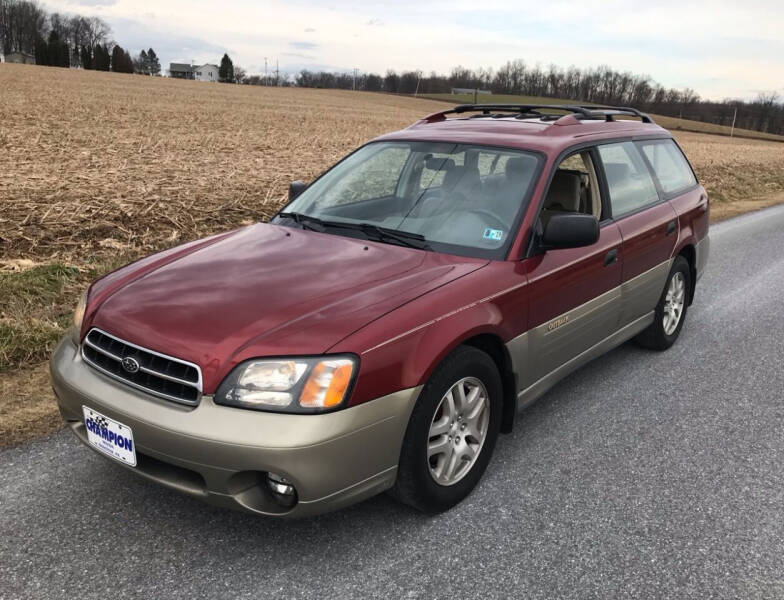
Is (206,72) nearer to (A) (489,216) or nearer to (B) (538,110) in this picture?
(B) (538,110)

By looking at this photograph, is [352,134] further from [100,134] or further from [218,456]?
[218,456]

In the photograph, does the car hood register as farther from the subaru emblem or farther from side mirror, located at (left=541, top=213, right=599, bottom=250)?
side mirror, located at (left=541, top=213, right=599, bottom=250)

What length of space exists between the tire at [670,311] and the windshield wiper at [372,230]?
7.61ft

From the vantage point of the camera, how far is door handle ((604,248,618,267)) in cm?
384

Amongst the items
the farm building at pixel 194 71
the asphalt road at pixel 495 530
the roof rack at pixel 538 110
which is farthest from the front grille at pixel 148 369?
the farm building at pixel 194 71

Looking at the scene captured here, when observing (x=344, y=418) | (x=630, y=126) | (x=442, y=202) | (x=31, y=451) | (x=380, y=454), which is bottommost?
(x=31, y=451)

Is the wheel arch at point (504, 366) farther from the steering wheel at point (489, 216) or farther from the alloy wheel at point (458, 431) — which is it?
the steering wheel at point (489, 216)

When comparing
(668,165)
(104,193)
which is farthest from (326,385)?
(104,193)

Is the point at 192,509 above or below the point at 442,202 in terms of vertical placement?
below

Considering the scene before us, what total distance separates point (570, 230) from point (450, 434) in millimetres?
1146

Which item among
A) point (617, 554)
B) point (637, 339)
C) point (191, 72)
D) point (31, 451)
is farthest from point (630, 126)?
point (191, 72)

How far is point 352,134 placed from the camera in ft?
83.7

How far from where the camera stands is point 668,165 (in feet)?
16.6

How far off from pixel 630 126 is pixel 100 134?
52.6 feet
